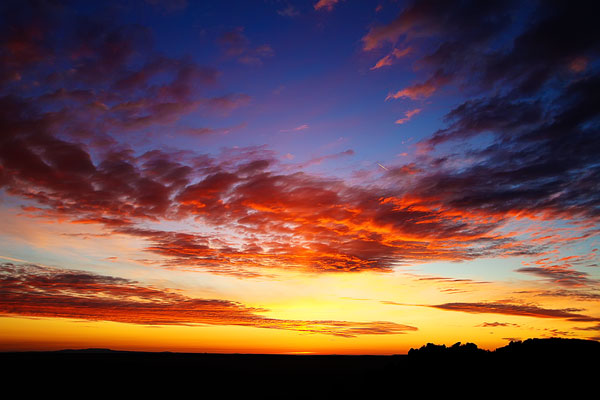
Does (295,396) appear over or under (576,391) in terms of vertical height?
under

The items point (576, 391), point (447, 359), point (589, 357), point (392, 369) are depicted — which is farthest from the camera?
point (392, 369)

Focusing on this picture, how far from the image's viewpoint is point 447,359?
30484 millimetres

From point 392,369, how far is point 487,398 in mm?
11171

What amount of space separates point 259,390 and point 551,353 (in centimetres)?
2859

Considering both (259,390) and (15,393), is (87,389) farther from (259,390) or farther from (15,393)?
(259,390)

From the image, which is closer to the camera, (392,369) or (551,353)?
(551,353)

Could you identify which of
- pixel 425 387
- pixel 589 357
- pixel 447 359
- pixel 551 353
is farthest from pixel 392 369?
pixel 589 357

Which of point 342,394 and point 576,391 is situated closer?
point 576,391

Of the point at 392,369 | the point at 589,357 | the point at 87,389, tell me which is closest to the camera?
the point at 589,357

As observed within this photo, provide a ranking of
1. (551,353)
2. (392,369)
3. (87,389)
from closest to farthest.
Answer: (551,353) < (392,369) < (87,389)

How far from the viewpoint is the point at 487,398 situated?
2227 centimetres

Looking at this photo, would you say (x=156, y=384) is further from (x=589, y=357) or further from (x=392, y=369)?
(x=589, y=357)

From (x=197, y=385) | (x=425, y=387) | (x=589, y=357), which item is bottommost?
(x=197, y=385)

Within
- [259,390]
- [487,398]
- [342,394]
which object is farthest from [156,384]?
[487,398]
